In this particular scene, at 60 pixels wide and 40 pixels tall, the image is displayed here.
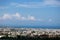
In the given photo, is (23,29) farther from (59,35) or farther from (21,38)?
(59,35)

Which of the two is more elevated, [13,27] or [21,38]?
[13,27]

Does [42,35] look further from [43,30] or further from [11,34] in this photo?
[11,34]

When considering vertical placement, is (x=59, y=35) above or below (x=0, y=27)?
below

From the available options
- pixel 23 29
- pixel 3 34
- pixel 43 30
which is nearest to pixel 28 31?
pixel 23 29

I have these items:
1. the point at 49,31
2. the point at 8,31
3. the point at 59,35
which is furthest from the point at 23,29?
the point at 59,35

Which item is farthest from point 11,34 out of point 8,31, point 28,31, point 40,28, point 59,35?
point 59,35

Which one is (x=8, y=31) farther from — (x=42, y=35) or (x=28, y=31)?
(x=42, y=35)

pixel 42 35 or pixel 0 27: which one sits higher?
pixel 0 27
